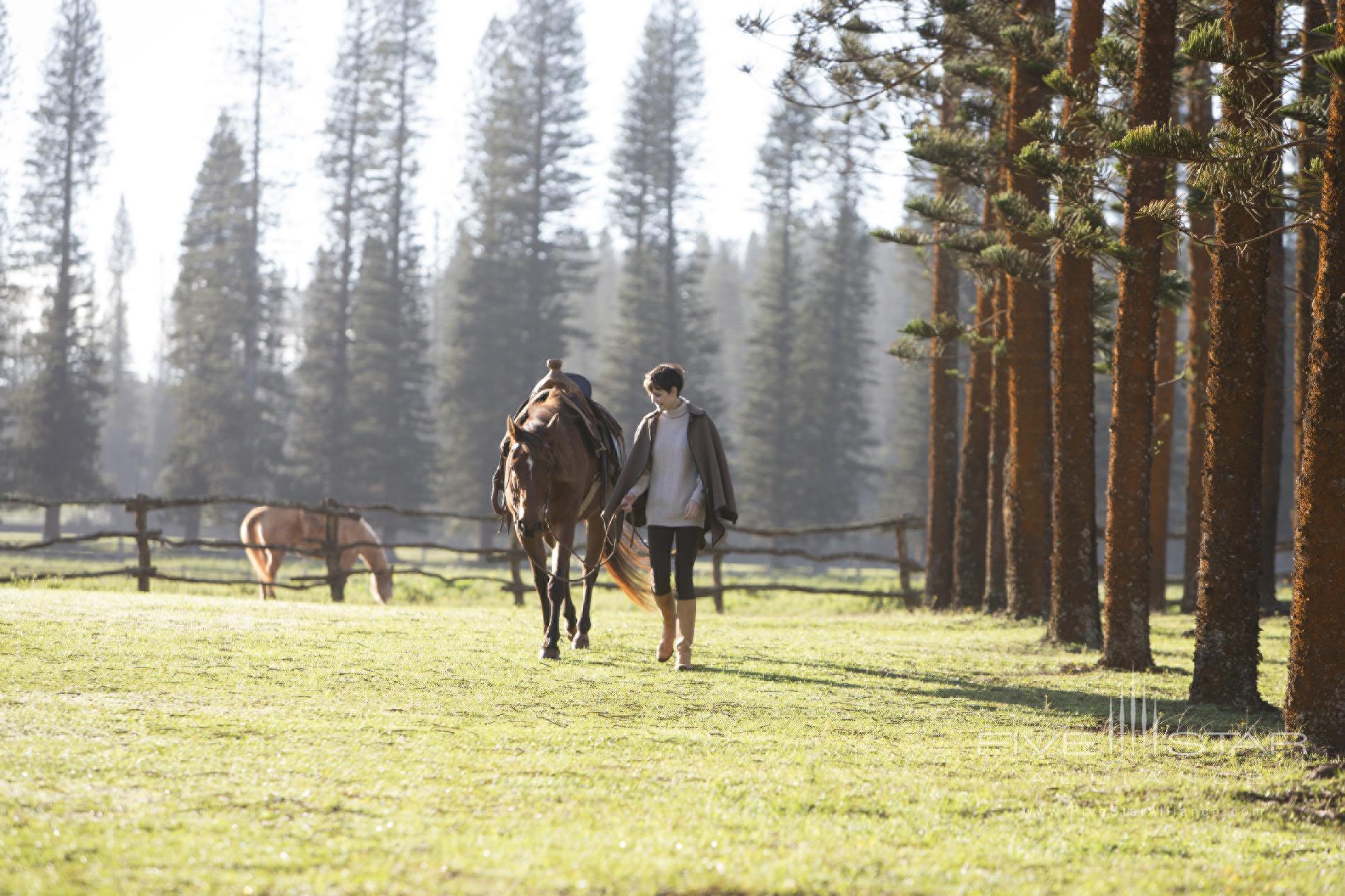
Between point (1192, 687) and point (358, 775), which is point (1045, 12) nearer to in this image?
point (1192, 687)

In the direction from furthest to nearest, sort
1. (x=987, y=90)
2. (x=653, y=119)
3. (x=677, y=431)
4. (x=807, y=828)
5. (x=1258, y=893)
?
1. (x=653, y=119)
2. (x=987, y=90)
3. (x=677, y=431)
4. (x=807, y=828)
5. (x=1258, y=893)

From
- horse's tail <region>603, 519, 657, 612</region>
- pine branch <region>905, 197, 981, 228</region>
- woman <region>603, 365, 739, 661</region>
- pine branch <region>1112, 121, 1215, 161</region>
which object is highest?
pine branch <region>905, 197, 981, 228</region>

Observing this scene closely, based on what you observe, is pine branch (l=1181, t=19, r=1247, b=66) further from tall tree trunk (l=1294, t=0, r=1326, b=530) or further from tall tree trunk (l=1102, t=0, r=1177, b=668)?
tall tree trunk (l=1294, t=0, r=1326, b=530)

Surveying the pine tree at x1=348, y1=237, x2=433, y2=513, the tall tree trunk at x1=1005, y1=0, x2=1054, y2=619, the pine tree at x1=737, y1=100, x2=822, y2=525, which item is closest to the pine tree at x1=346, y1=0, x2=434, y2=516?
the pine tree at x1=348, y1=237, x2=433, y2=513

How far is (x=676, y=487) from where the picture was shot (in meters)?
9.40

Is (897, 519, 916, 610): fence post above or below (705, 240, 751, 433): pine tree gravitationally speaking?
below

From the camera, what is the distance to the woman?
933 cm

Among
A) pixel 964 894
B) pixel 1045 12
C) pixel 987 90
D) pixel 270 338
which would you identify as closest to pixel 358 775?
pixel 964 894

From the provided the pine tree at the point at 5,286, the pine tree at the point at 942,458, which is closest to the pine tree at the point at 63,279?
the pine tree at the point at 5,286

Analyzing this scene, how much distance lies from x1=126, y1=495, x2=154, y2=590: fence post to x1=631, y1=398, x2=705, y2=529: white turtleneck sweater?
10460mm

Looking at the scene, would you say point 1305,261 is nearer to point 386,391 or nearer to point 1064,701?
point 1064,701

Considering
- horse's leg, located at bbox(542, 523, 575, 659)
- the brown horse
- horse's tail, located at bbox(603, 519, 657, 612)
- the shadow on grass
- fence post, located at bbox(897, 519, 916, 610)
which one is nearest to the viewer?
the shadow on grass

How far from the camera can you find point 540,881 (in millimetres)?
3971

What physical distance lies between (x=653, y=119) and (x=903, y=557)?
111 feet
